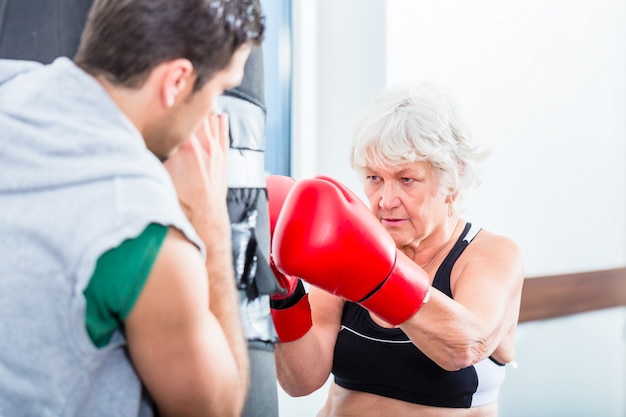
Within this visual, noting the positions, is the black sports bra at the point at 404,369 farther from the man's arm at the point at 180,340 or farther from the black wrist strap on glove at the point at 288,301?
the man's arm at the point at 180,340

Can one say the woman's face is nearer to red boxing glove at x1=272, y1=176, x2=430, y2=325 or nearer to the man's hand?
red boxing glove at x1=272, y1=176, x2=430, y2=325

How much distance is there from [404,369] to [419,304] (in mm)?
304

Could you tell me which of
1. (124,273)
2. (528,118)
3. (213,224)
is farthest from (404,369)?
(528,118)

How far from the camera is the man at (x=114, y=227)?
2.30 ft

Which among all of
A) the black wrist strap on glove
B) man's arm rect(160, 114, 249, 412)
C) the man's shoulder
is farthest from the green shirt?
the black wrist strap on glove

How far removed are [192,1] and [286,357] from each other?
98 cm

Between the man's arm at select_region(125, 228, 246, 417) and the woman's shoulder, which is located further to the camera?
the woman's shoulder

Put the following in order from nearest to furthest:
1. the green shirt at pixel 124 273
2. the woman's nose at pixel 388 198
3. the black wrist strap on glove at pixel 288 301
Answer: the green shirt at pixel 124 273 → the black wrist strap on glove at pixel 288 301 → the woman's nose at pixel 388 198

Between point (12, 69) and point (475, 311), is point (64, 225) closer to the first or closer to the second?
point (12, 69)

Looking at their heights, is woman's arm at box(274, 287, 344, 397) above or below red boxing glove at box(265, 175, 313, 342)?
below

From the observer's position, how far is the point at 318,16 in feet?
7.84

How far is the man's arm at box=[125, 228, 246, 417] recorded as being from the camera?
0.71 meters

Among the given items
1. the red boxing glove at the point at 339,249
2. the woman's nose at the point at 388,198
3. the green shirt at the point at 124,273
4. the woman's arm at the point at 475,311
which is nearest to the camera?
the green shirt at the point at 124,273

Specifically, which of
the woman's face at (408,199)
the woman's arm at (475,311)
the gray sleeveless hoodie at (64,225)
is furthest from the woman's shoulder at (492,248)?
the gray sleeveless hoodie at (64,225)
